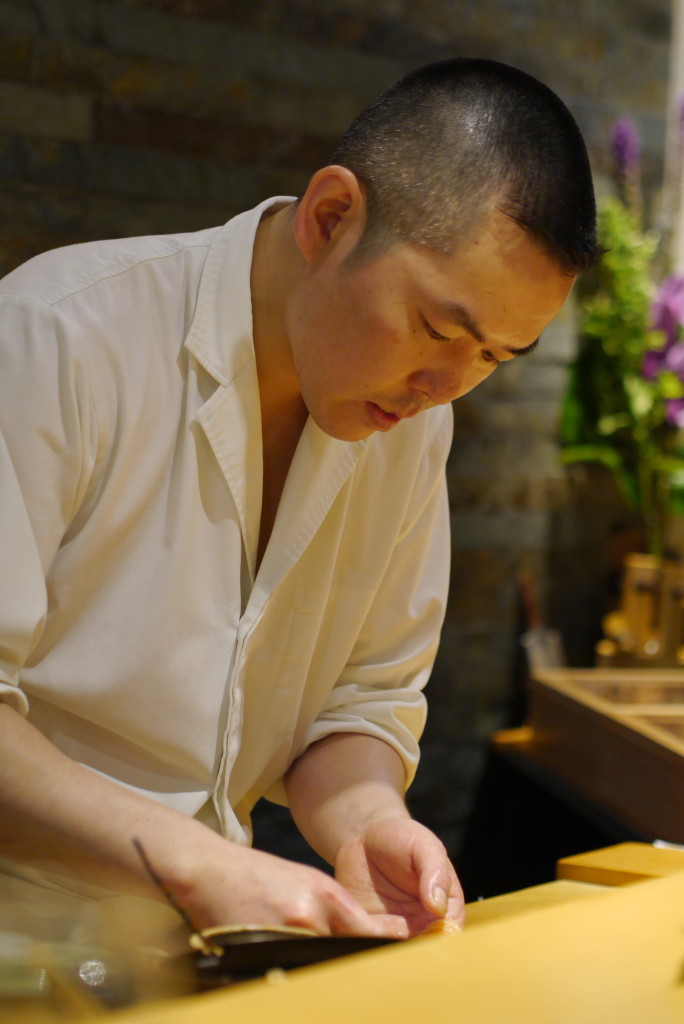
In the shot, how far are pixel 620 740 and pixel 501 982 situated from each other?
67.7 inches

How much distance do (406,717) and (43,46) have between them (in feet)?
5.98

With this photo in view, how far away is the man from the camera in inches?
41.6

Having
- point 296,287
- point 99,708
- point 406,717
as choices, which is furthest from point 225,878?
point 296,287

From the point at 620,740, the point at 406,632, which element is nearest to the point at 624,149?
the point at 620,740

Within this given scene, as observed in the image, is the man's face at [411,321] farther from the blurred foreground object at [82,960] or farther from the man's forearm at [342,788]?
the blurred foreground object at [82,960]

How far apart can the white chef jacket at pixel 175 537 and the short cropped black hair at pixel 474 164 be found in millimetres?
251

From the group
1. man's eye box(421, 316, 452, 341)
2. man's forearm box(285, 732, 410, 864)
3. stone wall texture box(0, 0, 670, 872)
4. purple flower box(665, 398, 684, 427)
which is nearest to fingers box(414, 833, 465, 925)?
man's forearm box(285, 732, 410, 864)

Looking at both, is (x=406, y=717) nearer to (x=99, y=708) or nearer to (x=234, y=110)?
(x=99, y=708)

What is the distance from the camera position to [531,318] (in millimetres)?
1113

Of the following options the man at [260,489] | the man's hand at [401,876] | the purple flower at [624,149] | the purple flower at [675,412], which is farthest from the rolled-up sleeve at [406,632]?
the purple flower at [624,149]

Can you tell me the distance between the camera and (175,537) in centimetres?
126

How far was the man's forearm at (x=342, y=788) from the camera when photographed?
1321mm

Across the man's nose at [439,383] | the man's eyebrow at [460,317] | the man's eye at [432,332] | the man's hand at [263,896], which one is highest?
the man's eyebrow at [460,317]

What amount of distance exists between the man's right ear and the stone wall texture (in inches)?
57.9
